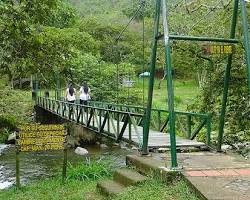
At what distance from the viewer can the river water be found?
10531mm

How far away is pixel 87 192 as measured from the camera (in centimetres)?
685

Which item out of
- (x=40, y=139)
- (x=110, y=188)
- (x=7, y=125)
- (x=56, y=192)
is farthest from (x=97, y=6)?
(x=110, y=188)

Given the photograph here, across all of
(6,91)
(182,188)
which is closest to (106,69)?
(6,91)

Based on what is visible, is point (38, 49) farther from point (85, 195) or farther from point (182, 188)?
point (182, 188)

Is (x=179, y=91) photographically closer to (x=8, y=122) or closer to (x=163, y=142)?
(x=8, y=122)

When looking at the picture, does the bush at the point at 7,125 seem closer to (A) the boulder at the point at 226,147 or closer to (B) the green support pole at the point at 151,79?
(A) the boulder at the point at 226,147

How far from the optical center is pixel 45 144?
8.40 metres

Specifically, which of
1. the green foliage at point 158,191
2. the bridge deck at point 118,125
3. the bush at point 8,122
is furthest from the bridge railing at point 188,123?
the bush at point 8,122

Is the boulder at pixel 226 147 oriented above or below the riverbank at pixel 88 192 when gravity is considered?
above

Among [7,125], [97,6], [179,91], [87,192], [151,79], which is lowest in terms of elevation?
[7,125]

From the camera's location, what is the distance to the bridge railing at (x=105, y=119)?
27.4ft

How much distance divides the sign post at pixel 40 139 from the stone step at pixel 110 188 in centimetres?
202

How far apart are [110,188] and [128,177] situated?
33cm

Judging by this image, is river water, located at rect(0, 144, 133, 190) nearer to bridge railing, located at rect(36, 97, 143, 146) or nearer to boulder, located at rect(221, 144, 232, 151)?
bridge railing, located at rect(36, 97, 143, 146)
